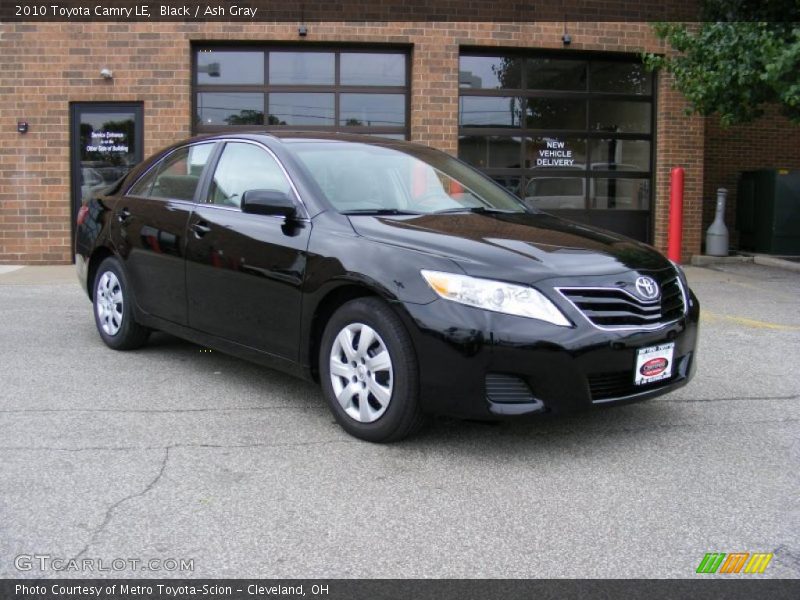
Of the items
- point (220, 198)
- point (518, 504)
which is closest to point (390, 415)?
point (518, 504)

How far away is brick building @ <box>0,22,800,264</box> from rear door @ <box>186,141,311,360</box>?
24.6ft

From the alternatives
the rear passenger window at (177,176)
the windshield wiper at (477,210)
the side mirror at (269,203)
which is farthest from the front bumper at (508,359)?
the rear passenger window at (177,176)

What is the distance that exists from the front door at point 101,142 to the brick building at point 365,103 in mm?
21

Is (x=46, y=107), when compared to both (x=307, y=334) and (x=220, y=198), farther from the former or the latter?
(x=307, y=334)

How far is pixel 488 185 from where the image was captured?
5.57 m

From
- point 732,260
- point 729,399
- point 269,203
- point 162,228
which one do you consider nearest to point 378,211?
point 269,203

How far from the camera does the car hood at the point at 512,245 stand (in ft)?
12.8

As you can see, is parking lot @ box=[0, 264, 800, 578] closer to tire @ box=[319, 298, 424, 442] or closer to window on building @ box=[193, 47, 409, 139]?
tire @ box=[319, 298, 424, 442]

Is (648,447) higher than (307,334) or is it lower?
lower

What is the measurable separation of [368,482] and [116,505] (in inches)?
41.1

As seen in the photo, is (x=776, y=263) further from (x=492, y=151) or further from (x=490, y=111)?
(x=490, y=111)

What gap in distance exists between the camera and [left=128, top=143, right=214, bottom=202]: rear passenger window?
5555 mm

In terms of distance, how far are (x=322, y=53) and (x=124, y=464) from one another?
31.9 feet

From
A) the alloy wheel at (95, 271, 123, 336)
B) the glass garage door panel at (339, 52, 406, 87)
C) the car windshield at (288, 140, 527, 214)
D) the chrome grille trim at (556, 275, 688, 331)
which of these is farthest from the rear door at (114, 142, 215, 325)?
the glass garage door panel at (339, 52, 406, 87)
